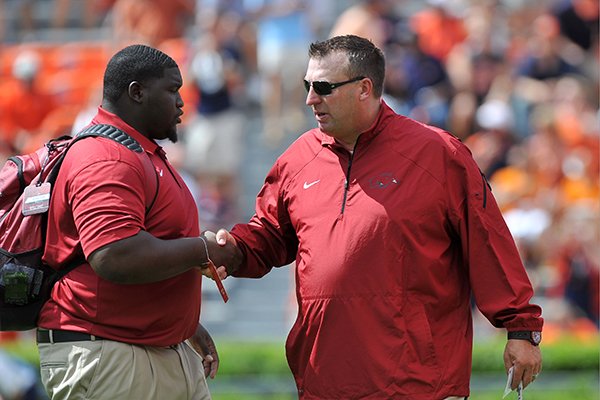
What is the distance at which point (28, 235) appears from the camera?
516 centimetres

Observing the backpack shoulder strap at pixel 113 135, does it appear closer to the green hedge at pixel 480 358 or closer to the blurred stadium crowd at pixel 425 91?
the green hedge at pixel 480 358

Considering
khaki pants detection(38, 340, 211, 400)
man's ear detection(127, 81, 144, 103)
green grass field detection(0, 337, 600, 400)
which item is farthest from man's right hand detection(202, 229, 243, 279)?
green grass field detection(0, 337, 600, 400)

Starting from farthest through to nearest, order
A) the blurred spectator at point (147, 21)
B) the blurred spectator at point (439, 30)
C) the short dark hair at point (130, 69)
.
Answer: the blurred spectator at point (147, 21) < the blurred spectator at point (439, 30) < the short dark hair at point (130, 69)

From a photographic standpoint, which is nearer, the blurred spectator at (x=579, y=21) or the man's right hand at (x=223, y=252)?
the man's right hand at (x=223, y=252)

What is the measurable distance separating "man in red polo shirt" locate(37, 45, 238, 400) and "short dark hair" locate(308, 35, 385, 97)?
719 millimetres

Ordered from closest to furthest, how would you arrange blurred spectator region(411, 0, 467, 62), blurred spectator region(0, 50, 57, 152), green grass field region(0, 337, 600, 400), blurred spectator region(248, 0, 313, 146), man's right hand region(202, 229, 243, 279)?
man's right hand region(202, 229, 243, 279) → green grass field region(0, 337, 600, 400) → blurred spectator region(248, 0, 313, 146) → blurred spectator region(411, 0, 467, 62) → blurred spectator region(0, 50, 57, 152)

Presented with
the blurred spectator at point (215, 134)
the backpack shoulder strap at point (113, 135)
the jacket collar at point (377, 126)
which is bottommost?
the blurred spectator at point (215, 134)

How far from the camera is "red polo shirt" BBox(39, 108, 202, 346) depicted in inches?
193

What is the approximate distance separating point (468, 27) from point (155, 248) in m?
10.2

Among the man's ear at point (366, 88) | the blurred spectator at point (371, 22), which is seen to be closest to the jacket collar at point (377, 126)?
the man's ear at point (366, 88)

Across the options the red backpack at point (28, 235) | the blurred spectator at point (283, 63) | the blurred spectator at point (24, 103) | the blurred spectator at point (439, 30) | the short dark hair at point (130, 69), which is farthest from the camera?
the blurred spectator at point (24, 103)

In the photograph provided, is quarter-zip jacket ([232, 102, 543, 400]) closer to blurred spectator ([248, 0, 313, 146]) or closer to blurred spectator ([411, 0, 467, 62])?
blurred spectator ([248, 0, 313, 146])

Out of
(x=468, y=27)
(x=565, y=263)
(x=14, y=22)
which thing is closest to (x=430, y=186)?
(x=565, y=263)

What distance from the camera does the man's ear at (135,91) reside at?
17.2ft
